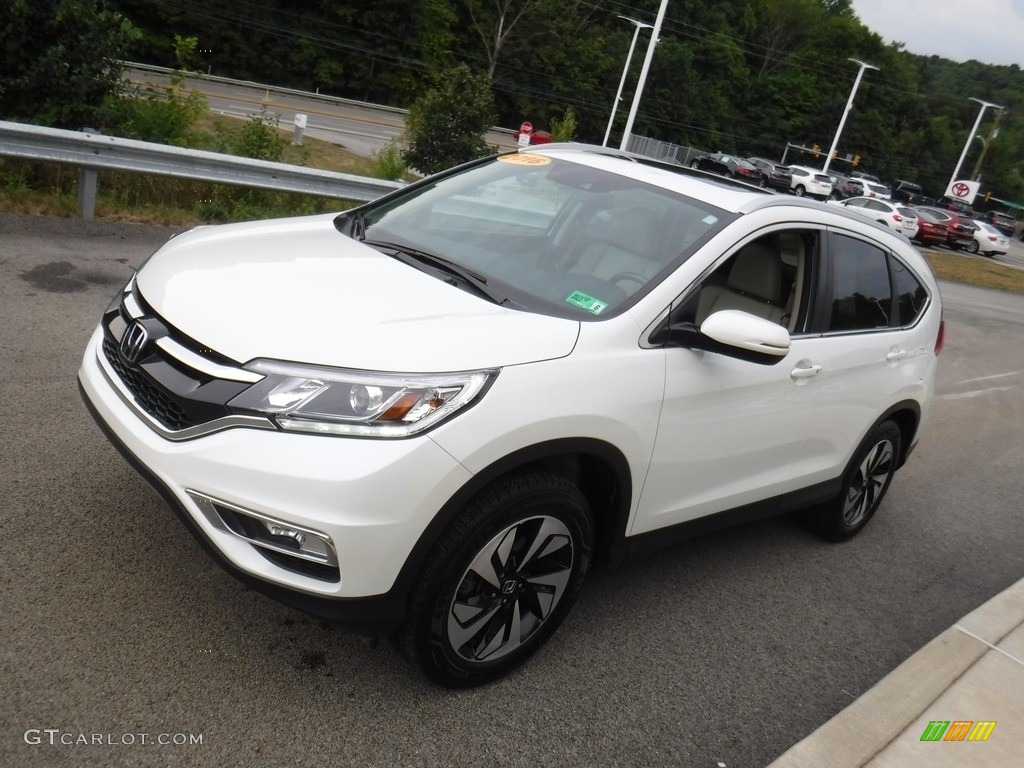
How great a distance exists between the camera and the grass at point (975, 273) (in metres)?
26.0

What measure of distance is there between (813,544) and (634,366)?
2.53 metres

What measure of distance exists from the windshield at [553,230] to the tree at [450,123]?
45.1 feet

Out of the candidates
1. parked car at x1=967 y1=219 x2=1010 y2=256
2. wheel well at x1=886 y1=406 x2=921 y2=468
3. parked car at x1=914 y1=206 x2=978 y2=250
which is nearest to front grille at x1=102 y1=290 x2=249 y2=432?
wheel well at x1=886 y1=406 x2=921 y2=468

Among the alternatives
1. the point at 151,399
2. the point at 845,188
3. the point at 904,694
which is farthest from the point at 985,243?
the point at 151,399

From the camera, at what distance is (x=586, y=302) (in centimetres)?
341

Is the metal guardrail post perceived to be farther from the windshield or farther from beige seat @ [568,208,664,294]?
beige seat @ [568,208,664,294]

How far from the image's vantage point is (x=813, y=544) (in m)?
5.20

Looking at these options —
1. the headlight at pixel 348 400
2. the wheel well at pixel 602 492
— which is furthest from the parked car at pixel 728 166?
the headlight at pixel 348 400

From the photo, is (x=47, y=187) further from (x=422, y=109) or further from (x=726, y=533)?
(x=422, y=109)

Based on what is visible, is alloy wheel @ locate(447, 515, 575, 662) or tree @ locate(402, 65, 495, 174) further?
tree @ locate(402, 65, 495, 174)

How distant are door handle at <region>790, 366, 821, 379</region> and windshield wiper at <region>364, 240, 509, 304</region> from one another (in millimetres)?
1392

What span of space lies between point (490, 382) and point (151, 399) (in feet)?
3.65

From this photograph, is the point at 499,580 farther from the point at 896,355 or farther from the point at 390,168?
the point at 390,168

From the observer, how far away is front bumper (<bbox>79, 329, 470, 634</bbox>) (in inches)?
103
